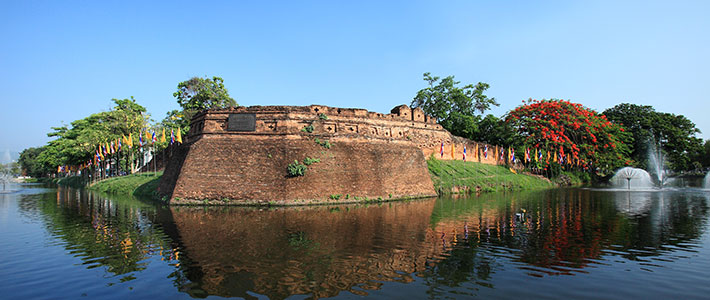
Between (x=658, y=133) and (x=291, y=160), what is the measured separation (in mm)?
55491

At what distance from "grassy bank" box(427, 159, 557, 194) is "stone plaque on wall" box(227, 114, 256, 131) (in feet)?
50.0

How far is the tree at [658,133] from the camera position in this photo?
52375mm

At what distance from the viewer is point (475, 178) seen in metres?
35.8

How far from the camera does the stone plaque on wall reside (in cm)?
2466

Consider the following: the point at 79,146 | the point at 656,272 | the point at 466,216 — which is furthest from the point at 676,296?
the point at 79,146

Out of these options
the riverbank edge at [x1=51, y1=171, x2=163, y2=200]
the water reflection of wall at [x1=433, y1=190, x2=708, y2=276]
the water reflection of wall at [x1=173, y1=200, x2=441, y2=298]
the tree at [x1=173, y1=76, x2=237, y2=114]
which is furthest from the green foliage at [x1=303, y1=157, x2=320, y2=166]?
the tree at [x1=173, y1=76, x2=237, y2=114]

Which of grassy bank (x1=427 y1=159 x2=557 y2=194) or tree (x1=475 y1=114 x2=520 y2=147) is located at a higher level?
tree (x1=475 y1=114 x2=520 y2=147)

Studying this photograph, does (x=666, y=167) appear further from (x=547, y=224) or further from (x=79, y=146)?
(x=79, y=146)

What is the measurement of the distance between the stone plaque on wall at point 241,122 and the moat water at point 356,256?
25.6ft

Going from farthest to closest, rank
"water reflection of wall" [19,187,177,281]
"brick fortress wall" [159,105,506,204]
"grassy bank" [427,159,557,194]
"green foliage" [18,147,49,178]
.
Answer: "green foliage" [18,147,49,178], "grassy bank" [427,159,557,194], "brick fortress wall" [159,105,506,204], "water reflection of wall" [19,187,177,281]

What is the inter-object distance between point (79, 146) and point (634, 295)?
2067 inches

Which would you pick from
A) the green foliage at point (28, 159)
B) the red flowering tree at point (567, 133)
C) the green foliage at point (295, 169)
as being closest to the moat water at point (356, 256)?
the green foliage at point (295, 169)

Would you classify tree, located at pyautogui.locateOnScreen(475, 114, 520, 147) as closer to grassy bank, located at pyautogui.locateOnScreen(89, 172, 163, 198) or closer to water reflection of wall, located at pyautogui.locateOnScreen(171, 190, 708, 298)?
water reflection of wall, located at pyautogui.locateOnScreen(171, 190, 708, 298)

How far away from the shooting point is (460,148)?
4016cm
